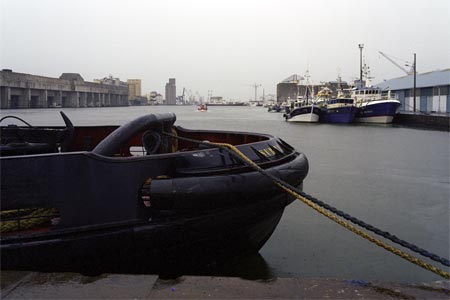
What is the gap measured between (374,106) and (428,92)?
11.5 m

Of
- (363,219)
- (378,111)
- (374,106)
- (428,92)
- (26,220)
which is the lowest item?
(363,219)

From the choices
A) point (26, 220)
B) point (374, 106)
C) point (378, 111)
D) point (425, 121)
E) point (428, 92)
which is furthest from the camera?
point (428, 92)

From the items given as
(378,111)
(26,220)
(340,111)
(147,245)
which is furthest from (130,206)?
(340,111)

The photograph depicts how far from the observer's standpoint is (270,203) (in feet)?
17.2

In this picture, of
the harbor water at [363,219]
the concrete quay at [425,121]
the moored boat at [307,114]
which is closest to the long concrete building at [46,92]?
the moored boat at [307,114]

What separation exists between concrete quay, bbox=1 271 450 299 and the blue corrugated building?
184 ft

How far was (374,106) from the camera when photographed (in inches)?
2162

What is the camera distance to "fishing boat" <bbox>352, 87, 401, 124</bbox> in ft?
176

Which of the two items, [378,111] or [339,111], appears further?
[339,111]

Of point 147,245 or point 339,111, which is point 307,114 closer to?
point 339,111

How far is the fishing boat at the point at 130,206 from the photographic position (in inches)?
165

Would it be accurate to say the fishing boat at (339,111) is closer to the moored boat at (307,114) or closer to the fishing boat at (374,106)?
the moored boat at (307,114)

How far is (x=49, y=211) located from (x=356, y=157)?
19.7 meters

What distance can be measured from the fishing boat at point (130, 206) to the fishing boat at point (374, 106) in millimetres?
52847
